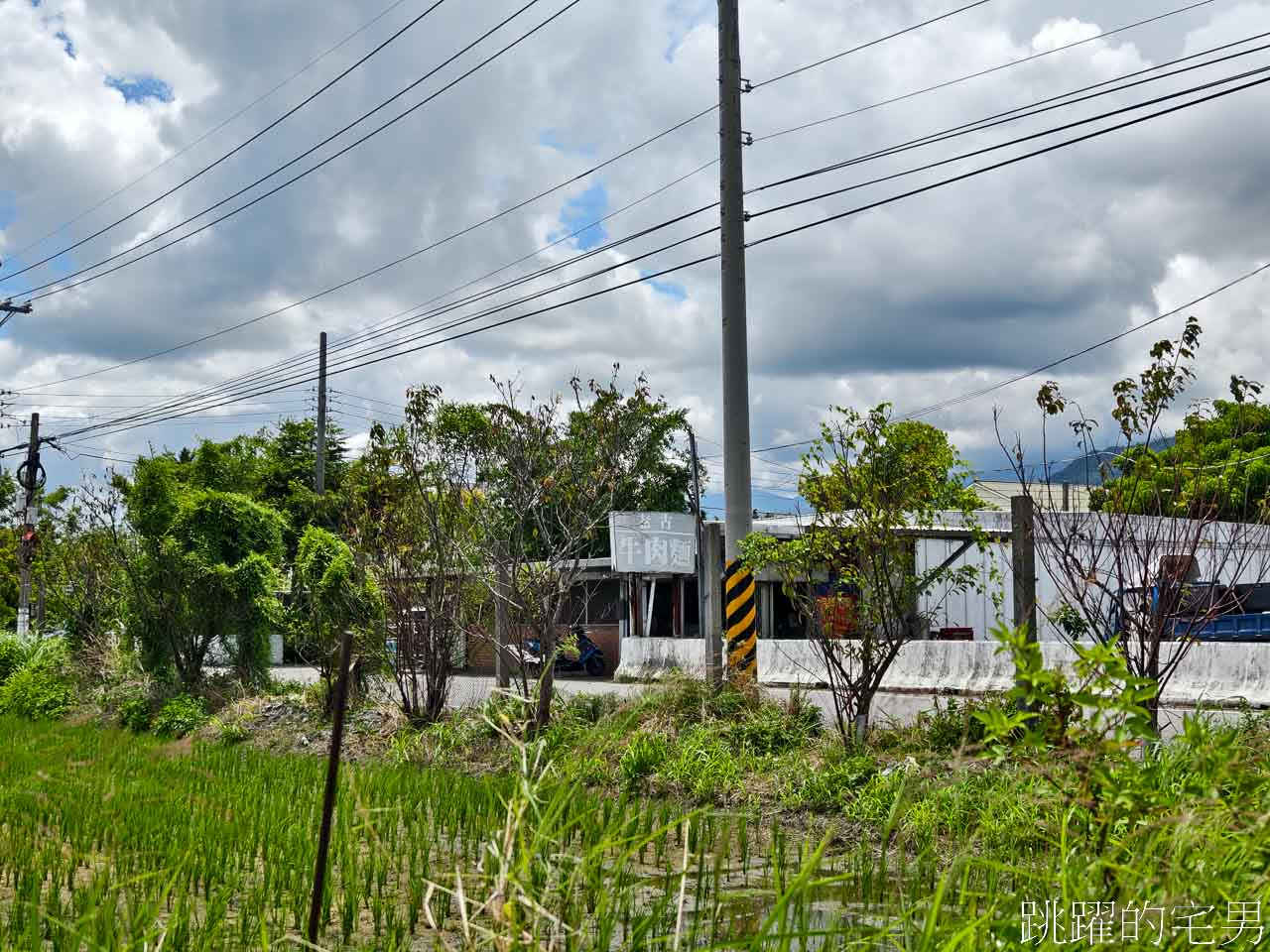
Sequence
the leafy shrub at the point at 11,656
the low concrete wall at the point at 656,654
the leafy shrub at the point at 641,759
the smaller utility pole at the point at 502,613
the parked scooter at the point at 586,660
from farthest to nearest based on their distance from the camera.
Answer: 1. the parked scooter at the point at 586,660
2. the leafy shrub at the point at 11,656
3. the low concrete wall at the point at 656,654
4. the smaller utility pole at the point at 502,613
5. the leafy shrub at the point at 641,759

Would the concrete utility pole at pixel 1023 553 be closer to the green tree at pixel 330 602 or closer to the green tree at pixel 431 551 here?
the green tree at pixel 431 551

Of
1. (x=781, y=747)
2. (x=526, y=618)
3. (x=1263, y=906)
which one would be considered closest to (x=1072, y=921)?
(x=1263, y=906)

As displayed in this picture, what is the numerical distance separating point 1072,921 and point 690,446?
121 feet

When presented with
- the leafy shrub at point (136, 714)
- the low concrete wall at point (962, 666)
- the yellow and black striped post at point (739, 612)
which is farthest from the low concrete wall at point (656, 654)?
the leafy shrub at point (136, 714)

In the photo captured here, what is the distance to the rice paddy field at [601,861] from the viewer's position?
3.27 meters

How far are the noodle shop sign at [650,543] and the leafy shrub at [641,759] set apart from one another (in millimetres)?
14249

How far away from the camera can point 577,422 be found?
1548 cm

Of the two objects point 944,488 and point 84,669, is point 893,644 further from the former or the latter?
point 84,669

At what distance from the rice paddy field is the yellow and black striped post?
4.03 meters

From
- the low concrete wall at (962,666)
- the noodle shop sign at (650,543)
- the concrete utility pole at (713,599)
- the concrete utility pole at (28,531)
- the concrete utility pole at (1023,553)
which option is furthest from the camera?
the concrete utility pole at (28,531)

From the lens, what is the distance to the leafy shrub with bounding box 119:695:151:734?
17.0 metres

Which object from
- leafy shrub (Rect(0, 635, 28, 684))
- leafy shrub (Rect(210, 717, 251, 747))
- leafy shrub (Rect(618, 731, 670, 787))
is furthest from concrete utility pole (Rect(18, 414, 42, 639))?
leafy shrub (Rect(618, 731, 670, 787))

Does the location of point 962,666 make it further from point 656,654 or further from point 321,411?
point 321,411

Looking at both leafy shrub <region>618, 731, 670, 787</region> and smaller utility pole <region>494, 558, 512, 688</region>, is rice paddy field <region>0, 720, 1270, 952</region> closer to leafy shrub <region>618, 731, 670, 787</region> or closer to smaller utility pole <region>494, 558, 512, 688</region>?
leafy shrub <region>618, 731, 670, 787</region>
